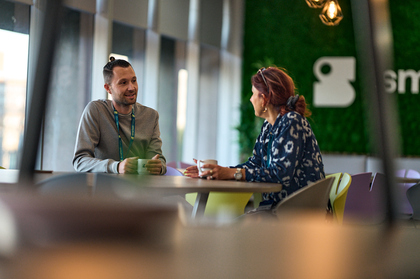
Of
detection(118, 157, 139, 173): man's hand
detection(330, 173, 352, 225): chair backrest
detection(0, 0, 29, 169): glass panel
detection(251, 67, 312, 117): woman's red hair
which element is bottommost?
detection(330, 173, 352, 225): chair backrest

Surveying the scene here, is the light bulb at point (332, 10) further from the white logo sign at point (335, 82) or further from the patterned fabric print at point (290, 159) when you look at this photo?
the white logo sign at point (335, 82)

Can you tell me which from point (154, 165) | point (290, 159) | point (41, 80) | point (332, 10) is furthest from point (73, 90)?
point (41, 80)

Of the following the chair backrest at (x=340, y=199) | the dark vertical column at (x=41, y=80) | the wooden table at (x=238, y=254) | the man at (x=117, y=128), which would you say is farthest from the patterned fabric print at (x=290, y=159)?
the dark vertical column at (x=41, y=80)

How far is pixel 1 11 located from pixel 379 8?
15.2 feet

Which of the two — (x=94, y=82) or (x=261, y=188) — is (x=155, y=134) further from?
(x=94, y=82)

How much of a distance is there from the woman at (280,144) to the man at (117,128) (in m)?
0.41

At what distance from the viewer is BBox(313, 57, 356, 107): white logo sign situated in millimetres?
6398

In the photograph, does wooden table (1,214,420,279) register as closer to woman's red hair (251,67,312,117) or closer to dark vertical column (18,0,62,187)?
dark vertical column (18,0,62,187)

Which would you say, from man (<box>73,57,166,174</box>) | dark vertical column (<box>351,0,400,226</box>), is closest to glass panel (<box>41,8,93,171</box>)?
man (<box>73,57,166,174</box>)

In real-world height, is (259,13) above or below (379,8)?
above

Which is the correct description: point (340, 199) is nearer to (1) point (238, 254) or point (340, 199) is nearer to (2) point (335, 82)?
(1) point (238, 254)

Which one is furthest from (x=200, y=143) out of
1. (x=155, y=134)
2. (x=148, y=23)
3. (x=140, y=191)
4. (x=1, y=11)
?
(x=140, y=191)

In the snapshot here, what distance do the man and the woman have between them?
414mm

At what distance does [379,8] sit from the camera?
1.50ft
